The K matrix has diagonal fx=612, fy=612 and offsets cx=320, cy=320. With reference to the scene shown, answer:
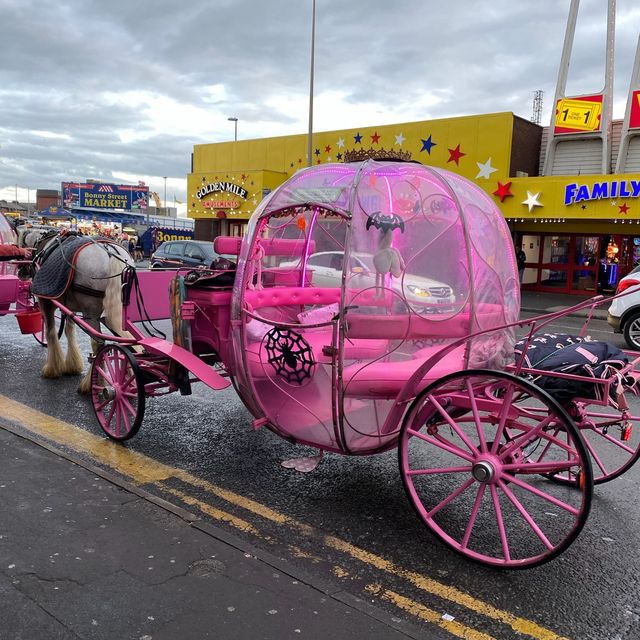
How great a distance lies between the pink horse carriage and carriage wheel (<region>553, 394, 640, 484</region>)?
0.08 feet

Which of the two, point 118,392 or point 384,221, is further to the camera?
point 118,392

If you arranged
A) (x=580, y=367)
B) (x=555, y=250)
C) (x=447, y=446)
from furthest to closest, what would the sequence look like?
(x=555, y=250) < (x=447, y=446) < (x=580, y=367)

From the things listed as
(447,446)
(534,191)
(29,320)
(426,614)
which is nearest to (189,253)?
(534,191)

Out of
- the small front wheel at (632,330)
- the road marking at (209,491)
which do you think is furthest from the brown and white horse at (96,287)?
the small front wheel at (632,330)

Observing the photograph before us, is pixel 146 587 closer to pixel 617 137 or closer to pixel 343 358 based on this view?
pixel 343 358

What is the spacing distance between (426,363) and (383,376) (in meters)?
0.36

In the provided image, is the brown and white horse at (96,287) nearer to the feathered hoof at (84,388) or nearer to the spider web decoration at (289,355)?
the feathered hoof at (84,388)

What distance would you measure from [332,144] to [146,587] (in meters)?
22.6

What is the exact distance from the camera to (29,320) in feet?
25.1

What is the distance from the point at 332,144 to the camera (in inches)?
947

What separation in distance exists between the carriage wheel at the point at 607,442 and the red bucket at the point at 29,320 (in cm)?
630

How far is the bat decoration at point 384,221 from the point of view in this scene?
12.1ft

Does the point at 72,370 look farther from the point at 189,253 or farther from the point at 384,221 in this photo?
the point at 189,253

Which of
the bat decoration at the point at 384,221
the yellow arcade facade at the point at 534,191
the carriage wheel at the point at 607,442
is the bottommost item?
the carriage wheel at the point at 607,442
